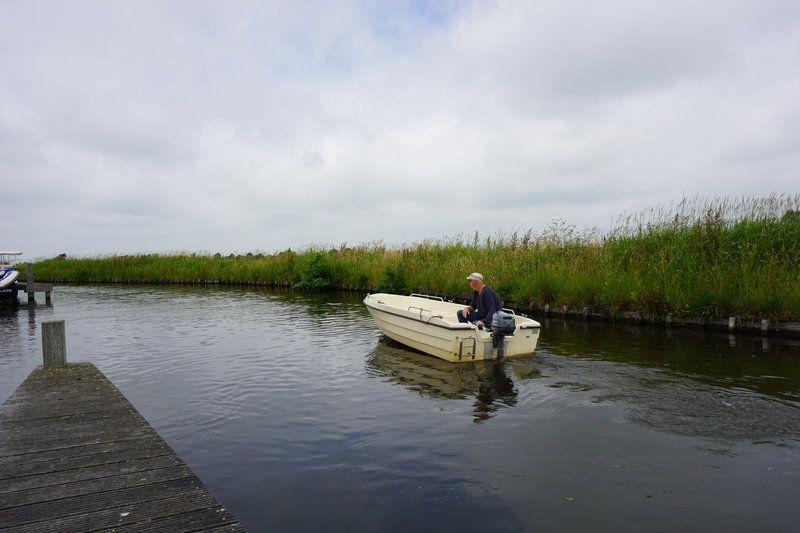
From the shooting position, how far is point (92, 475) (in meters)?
4.30

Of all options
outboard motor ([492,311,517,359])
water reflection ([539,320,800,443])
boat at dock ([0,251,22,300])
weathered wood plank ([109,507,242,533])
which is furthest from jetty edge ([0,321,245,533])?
boat at dock ([0,251,22,300])

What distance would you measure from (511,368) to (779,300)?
8.35 meters

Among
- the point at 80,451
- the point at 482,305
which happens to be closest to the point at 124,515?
the point at 80,451

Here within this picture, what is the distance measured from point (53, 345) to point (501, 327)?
799 cm

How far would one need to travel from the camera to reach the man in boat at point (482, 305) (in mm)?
10852

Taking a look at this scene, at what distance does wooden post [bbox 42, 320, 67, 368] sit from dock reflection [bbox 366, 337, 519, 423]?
552 cm

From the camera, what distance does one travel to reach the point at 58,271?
47219mm

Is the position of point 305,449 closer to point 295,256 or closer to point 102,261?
point 295,256

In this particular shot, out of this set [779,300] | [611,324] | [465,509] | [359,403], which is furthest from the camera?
[611,324]

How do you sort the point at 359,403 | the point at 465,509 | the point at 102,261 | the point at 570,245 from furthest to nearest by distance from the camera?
the point at 102,261 < the point at 570,245 < the point at 359,403 < the point at 465,509

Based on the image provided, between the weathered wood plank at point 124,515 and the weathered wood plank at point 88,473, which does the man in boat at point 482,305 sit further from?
the weathered wood plank at point 124,515

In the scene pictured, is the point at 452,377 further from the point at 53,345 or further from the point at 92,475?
the point at 53,345

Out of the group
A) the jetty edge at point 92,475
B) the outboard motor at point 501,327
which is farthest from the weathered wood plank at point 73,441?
the outboard motor at point 501,327

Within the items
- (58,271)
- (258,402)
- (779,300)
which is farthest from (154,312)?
(58,271)
